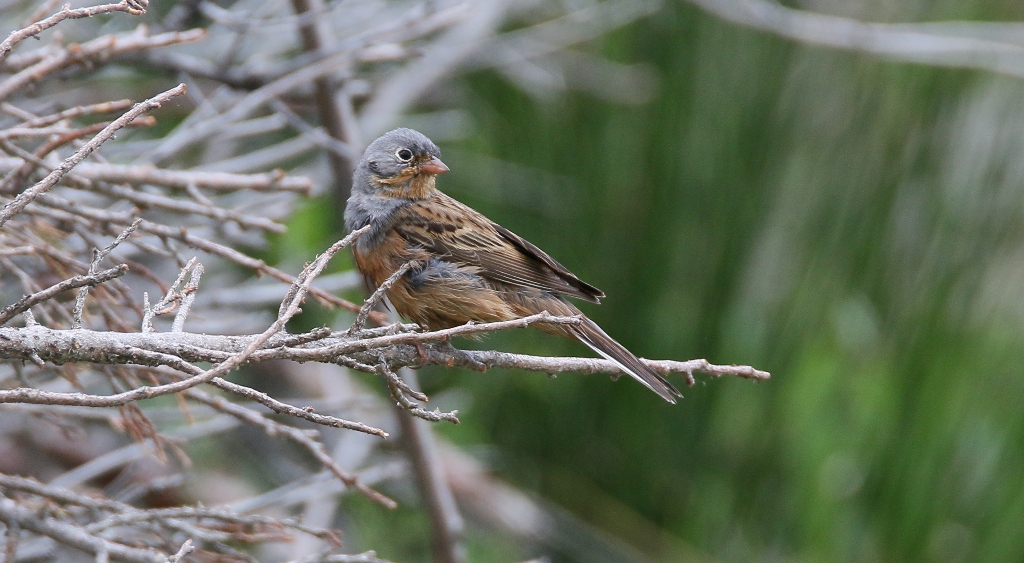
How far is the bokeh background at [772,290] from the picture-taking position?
4727mm

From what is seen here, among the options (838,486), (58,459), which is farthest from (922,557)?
(58,459)

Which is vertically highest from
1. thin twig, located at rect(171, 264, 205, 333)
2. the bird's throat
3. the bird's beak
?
thin twig, located at rect(171, 264, 205, 333)

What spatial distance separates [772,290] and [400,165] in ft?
7.04

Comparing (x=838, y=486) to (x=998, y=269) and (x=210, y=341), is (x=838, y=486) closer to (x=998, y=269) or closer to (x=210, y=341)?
(x=998, y=269)

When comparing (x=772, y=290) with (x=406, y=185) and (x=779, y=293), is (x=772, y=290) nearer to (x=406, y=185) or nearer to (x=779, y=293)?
(x=779, y=293)

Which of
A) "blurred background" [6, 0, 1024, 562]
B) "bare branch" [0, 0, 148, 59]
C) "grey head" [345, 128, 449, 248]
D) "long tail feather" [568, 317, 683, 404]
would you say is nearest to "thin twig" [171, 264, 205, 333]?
"bare branch" [0, 0, 148, 59]

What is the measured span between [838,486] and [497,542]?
123 inches

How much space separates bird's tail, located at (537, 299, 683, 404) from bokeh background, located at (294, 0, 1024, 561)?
1.27 meters

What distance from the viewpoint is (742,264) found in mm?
5684

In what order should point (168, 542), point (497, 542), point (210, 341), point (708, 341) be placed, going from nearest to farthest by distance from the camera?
point (210, 341) → point (168, 542) → point (708, 341) → point (497, 542)

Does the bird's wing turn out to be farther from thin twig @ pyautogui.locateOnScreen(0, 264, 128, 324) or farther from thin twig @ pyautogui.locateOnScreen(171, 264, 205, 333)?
thin twig @ pyautogui.locateOnScreen(0, 264, 128, 324)

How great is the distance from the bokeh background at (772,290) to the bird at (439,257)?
124 centimetres

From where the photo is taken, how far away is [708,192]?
589cm

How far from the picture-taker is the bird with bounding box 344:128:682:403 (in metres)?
4.27
